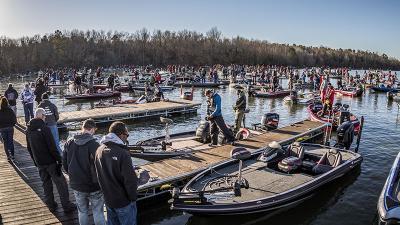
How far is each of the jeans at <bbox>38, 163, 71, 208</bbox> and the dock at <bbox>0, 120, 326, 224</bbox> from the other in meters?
0.23

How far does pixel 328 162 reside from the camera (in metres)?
12.4

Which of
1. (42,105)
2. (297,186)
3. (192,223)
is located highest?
(42,105)

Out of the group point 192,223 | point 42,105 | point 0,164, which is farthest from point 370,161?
point 0,164

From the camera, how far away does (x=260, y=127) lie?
18.3 meters

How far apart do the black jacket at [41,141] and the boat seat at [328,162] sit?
7756 mm

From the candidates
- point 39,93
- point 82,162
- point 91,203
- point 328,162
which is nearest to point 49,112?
point 91,203

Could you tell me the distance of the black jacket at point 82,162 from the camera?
6.26m

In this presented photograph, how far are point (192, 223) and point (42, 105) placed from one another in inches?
231

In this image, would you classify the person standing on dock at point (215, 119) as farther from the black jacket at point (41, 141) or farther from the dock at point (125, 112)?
the dock at point (125, 112)

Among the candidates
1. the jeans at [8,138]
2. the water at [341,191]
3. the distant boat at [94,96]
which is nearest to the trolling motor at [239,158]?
the water at [341,191]

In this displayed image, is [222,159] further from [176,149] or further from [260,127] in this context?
[260,127]

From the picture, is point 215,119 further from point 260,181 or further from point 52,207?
point 52,207

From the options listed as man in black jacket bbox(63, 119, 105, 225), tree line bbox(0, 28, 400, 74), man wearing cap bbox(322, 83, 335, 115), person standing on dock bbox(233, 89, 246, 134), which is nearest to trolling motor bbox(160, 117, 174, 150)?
person standing on dock bbox(233, 89, 246, 134)

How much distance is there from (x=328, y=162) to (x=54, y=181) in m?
8.57
